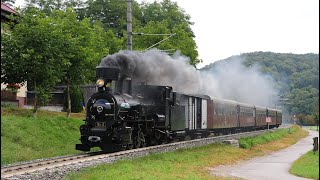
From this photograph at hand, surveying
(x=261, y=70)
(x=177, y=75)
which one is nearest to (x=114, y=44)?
(x=177, y=75)

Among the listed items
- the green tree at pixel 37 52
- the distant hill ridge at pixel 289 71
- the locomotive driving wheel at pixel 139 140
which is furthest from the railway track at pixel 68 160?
the distant hill ridge at pixel 289 71

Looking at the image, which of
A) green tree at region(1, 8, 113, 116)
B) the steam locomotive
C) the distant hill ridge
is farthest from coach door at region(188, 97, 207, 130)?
the distant hill ridge

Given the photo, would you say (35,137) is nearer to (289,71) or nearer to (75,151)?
(75,151)

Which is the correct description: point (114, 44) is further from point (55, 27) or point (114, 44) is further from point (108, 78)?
point (108, 78)

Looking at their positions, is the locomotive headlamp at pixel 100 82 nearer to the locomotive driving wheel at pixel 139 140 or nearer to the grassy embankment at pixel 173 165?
the locomotive driving wheel at pixel 139 140

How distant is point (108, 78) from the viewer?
18.4 meters

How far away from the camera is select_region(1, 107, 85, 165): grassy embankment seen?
19156 millimetres

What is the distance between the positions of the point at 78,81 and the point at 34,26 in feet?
24.1

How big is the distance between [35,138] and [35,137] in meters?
0.17

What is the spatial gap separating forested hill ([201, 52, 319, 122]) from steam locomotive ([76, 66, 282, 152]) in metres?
32.7

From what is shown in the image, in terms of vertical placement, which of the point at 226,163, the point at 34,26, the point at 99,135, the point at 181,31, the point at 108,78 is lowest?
the point at 226,163

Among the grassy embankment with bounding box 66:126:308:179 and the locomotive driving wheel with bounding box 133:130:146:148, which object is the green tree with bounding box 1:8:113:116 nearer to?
the locomotive driving wheel with bounding box 133:130:146:148

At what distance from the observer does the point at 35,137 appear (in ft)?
74.5

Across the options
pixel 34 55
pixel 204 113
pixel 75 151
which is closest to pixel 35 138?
pixel 75 151
